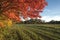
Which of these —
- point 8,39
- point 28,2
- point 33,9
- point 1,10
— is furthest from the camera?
point 8,39

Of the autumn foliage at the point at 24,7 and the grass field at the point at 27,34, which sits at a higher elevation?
the autumn foliage at the point at 24,7

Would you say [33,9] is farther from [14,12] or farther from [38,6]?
[14,12]

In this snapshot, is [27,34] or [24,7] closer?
[24,7]

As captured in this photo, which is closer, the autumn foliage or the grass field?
the autumn foliage

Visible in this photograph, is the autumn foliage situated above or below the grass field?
above

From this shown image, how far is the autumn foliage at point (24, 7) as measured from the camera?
49.1 feet

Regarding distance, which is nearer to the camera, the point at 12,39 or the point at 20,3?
the point at 20,3

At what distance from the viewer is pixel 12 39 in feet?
87.6

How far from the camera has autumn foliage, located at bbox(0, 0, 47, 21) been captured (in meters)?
15.0

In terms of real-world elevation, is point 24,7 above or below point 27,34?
above

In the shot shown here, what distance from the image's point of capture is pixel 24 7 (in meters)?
15.3

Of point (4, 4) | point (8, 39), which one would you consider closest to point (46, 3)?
point (4, 4)

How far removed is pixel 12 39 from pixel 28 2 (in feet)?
41.0

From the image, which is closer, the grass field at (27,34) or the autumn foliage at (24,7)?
the autumn foliage at (24,7)
